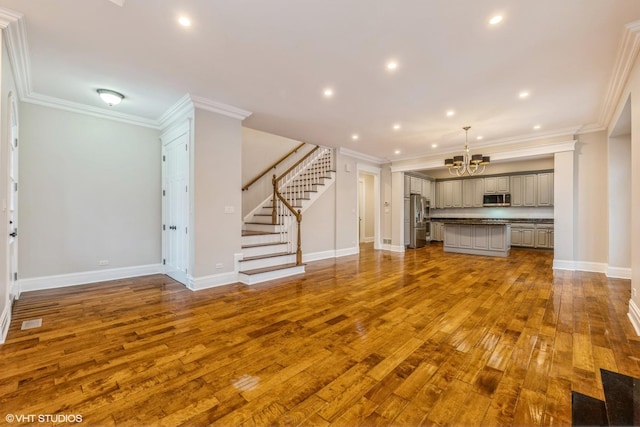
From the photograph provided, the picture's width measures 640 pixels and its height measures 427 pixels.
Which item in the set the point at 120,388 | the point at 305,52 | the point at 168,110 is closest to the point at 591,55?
the point at 305,52

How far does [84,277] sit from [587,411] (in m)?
6.17

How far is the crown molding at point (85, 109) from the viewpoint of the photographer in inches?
159

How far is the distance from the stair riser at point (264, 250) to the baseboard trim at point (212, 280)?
Result: 470 mm

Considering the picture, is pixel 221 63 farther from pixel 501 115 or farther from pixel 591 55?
pixel 501 115

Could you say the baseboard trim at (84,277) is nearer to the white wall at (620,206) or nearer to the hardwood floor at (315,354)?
the hardwood floor at (315,354)

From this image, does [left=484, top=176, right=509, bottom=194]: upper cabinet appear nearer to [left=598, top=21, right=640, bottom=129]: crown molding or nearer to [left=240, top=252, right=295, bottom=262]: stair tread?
[left=598, top=21, right=640, bottom=129]: crown molding

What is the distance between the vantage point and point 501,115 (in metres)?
4.80

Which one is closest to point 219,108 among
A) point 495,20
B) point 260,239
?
point 260,239

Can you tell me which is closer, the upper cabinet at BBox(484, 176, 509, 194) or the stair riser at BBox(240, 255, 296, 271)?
the stair riser at BBox(240, 255, 296, 271)

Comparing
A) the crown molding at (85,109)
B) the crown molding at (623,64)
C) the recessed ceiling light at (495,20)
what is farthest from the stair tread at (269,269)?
the crown molding at (623,64)

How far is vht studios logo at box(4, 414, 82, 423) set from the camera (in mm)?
1542

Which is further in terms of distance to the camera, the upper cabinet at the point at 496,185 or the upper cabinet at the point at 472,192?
the upper cabinet at the point at 472,192

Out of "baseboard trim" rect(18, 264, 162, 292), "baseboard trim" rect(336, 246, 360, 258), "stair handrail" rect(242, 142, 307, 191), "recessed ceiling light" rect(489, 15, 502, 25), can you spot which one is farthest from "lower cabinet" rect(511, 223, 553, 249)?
"baseboard trim" rect(18, 264, 162, 292)

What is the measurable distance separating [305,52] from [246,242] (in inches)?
140
